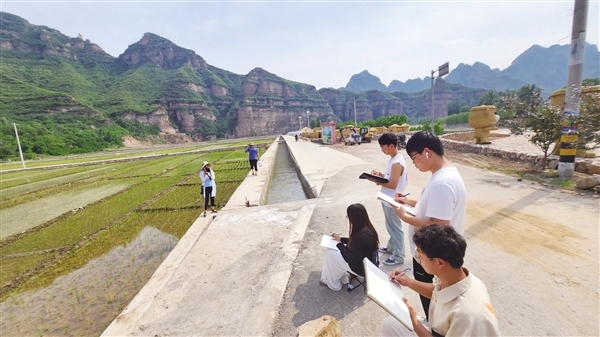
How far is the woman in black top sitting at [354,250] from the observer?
9.30 feet

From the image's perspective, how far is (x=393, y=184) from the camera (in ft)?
10.6

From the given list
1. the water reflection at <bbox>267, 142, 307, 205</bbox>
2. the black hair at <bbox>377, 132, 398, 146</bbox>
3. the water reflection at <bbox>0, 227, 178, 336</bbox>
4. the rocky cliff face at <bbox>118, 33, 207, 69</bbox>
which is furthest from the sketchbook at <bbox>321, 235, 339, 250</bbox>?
the rocky cliff face at <bbox>118, 33, 207, 69</bbox>

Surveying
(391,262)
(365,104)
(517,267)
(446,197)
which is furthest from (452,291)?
(365,104)

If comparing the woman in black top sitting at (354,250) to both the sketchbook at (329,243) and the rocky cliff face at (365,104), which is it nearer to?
the sketchbook at (329,243)

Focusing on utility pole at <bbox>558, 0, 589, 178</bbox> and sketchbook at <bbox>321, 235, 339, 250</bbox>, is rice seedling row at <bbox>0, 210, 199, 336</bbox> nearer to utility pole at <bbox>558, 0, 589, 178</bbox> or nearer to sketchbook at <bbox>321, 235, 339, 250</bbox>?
sketchbook at <bbox>321, 235, 339, 250</bbox>

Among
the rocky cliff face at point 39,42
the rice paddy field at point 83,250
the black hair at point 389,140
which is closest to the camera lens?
the black hair at point 389,140

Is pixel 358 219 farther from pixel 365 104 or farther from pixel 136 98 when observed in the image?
pixel 365 104

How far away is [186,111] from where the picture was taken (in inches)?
3935

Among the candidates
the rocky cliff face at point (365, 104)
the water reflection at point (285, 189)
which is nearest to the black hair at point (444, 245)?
the water reflection at point (285, 189)

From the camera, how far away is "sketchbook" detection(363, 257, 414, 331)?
1.58 meters

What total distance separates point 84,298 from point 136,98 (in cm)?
10609

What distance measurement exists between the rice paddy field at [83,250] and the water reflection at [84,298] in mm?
15

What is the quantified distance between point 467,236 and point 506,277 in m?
1.16

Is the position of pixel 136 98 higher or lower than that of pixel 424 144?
higher
